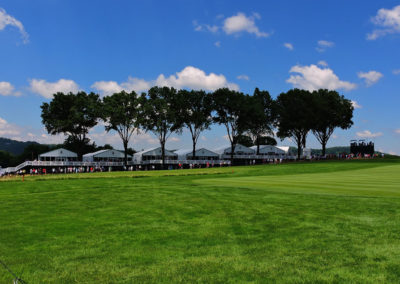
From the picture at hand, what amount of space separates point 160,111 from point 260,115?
25.9m

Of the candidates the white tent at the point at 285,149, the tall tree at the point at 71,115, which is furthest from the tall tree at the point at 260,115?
the tall tree at the point at 71,115

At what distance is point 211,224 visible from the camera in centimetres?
988

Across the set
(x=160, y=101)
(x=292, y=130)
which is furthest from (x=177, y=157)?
(x=292, y=130)

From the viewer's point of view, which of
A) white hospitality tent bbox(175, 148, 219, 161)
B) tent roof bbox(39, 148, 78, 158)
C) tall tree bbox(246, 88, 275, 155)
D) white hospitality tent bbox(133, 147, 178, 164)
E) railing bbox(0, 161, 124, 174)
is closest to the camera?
railing bbox(0, 161, 124, 174)

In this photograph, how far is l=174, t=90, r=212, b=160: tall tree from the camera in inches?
3275

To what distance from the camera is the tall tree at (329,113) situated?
83562 mm

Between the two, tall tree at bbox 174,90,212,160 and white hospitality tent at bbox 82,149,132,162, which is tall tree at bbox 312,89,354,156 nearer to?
tall tree at bbox 174,90,212,160

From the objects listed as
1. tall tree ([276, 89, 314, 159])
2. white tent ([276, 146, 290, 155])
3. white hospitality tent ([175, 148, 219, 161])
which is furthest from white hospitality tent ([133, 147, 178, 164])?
white tent ([276, 146, 290, 155])

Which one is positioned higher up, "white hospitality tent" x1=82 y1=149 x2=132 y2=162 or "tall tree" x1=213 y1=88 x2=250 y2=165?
"tall tree" x1=213 y1=88 x2=250 y2=165

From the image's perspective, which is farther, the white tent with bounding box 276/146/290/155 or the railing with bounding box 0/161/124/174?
the white tent with bounding box 276/146/290/155

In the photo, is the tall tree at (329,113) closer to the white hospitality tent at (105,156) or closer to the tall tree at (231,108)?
the tall tree at (231,108)

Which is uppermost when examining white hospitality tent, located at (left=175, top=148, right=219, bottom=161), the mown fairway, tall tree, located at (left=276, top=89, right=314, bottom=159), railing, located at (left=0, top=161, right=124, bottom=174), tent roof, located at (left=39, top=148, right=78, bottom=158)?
tall tree, located at (left=276, top=89, right=314, bottom=159)

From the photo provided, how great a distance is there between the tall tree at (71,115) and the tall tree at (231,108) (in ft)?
100

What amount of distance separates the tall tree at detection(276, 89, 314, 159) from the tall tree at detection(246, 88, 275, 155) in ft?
8.11
